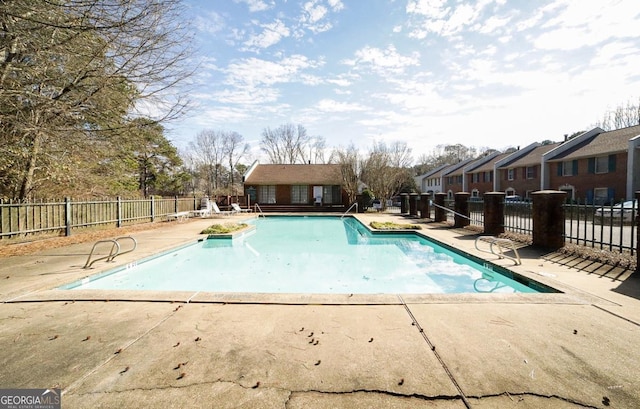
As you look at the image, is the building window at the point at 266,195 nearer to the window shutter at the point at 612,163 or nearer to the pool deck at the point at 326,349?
the pool deck at the point at 326,349

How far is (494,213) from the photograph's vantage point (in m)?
9.95

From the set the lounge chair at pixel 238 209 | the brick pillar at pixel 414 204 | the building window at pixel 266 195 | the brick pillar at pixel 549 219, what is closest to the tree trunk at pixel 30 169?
the lounge chair at pixel 238 209

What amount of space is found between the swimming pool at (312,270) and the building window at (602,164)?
21.4 metres

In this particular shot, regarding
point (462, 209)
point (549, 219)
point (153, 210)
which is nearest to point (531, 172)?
point (462, 209)

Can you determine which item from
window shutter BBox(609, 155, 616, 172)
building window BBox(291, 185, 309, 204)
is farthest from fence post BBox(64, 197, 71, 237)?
window shutter BBox(609, 155, 616, 172)

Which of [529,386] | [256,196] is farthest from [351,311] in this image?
[256,196]

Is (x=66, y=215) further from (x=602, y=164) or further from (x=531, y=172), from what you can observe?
(x=531, y=172)

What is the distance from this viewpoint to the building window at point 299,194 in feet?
91.1

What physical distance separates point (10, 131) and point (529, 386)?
12.7 meters

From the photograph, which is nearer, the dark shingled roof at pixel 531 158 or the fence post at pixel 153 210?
the fence post at pixel 153 210

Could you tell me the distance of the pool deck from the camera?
2076 mm

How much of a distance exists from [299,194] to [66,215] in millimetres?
18940

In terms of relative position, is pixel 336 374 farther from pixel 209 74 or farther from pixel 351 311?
pixel 209 74

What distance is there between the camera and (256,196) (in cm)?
2814
